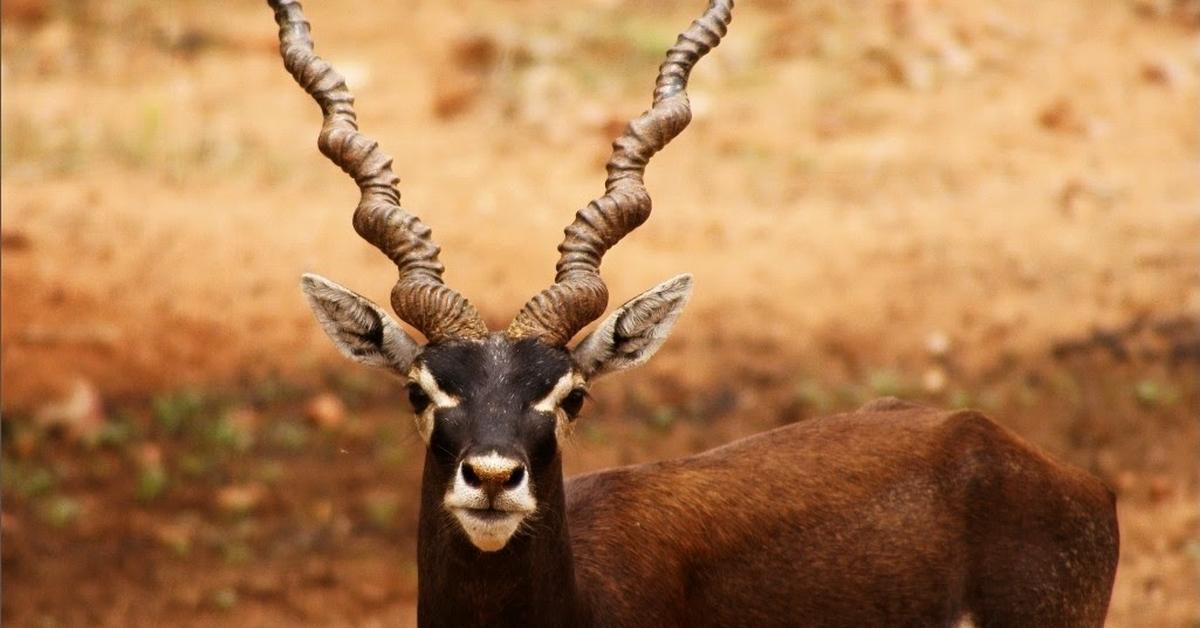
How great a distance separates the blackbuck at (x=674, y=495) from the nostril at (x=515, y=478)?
1.07 ft

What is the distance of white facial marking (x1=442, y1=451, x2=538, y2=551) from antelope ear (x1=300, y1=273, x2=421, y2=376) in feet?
2.85

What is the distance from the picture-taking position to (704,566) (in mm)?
7426

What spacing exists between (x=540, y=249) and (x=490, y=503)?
942 centimetres

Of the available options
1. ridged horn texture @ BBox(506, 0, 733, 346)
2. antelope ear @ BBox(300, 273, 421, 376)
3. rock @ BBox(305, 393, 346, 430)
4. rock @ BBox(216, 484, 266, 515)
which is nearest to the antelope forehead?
ridged horn texture @ BBox(506, 0, 733, 346)

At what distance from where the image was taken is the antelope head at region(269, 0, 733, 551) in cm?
609

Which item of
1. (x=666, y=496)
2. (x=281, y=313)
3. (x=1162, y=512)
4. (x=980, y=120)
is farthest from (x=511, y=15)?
(x=666, y=496)

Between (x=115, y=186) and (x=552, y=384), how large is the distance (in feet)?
33.6

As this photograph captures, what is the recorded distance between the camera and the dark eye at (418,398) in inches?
252

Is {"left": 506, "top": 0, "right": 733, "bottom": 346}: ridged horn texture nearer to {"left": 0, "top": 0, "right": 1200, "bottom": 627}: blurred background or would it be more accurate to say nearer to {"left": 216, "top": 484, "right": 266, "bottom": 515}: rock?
{"left": 0, "top": 0, "right": 1200, "bottom": 627}: blurred background

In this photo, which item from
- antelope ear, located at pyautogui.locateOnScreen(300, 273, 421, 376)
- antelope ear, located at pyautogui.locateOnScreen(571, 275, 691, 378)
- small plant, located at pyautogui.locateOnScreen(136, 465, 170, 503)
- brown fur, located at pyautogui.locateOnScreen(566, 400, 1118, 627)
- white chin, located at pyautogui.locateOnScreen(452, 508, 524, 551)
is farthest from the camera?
small plant, located at pyautogui.locateOnScreen(136, 465, 170, 503)

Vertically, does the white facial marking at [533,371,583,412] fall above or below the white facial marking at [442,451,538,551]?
above

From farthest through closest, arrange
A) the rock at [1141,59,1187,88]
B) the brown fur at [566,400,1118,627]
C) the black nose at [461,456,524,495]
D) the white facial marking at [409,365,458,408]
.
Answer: the rock at [1141,59,1187,88] < the brown fur at [566,400,1118,627] < the white facial marking at [409,365,458,408] < the black nose at [461,456,524,495]

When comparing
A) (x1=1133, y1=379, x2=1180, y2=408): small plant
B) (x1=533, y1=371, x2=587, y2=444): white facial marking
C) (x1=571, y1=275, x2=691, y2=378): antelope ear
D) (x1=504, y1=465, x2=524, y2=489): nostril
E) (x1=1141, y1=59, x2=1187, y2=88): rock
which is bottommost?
(x1=504, y1=465, x2=524, y2=489): nostril

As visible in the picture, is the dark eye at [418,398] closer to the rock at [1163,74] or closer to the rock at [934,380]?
the rock at [934,380]
